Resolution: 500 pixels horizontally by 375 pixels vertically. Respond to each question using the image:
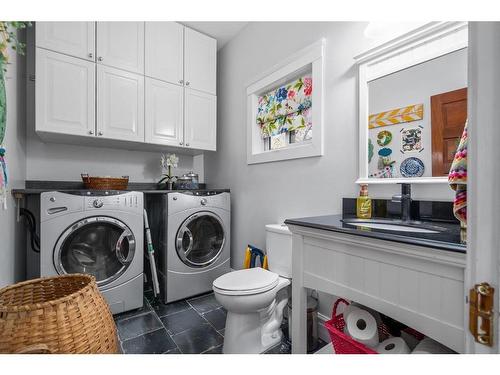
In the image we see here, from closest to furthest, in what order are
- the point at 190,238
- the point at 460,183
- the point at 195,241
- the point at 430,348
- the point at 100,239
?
1. the point at 460,183
2. the point at 430,348
3. the point at 100,239
4. the point at 190,238
5. the point at 195,241

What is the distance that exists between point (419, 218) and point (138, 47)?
2560 millimetres

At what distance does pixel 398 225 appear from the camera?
1241 mm

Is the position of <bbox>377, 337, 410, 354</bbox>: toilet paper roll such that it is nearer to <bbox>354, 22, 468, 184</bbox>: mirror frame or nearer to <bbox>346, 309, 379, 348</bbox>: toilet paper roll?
<bbox>346, 309, 379, 348</bbox>: toilet paper roll

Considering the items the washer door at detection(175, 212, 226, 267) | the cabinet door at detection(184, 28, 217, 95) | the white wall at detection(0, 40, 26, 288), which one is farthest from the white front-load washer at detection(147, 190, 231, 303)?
the cabinet door at detection(184, 28, 217, 95)

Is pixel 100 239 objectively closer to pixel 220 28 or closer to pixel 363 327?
pixel 363 327

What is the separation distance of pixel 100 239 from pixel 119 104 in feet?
3.81

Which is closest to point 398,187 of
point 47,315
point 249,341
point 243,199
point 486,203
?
point 486,203

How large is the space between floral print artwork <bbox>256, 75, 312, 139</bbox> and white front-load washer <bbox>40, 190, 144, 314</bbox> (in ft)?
4.39

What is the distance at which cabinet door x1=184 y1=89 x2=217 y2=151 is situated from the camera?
250 cm

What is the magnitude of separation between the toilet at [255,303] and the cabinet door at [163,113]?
4.79 feet

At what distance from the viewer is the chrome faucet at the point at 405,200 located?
1.25m

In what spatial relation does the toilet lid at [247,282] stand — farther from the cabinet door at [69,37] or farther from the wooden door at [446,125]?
the cabinet door at [69,37]

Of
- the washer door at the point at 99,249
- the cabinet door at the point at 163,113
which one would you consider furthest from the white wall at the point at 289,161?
the washer door at the point at 99,249

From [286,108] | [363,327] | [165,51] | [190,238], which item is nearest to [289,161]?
[286,108]
